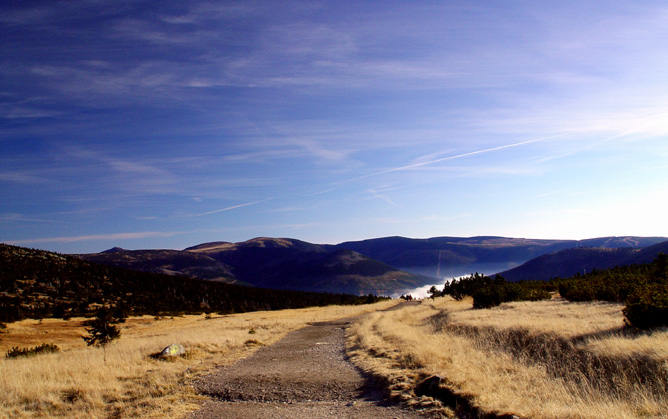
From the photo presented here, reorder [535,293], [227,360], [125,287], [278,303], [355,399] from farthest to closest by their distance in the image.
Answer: [278,303] < [125,287] < [535,293] < [227,360] < [355,399]

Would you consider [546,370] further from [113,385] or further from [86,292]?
[86,292]

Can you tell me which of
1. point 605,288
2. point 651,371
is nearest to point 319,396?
point 651,371

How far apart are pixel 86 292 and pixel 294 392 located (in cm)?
5724

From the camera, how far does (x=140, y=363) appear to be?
14305mm

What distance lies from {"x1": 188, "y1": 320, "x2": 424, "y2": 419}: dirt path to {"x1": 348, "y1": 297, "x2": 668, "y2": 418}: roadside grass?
0.65 m

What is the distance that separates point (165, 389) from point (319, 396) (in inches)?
165

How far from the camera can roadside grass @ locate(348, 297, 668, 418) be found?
260 inches

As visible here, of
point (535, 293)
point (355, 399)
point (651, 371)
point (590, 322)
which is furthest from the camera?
point (535, 293)

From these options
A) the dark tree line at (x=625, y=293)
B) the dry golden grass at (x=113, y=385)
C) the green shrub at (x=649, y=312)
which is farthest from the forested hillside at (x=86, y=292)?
the green shrub at (x=649, y=312)

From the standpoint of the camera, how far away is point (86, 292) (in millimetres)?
55875

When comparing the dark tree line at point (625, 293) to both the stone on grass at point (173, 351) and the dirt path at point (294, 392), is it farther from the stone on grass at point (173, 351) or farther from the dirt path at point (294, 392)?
the stone on grass at point (173, 351)

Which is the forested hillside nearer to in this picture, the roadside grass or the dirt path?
the dirt path

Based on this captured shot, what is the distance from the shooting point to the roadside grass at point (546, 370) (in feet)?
21.7

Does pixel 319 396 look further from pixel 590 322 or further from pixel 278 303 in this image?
pixel 278 303
